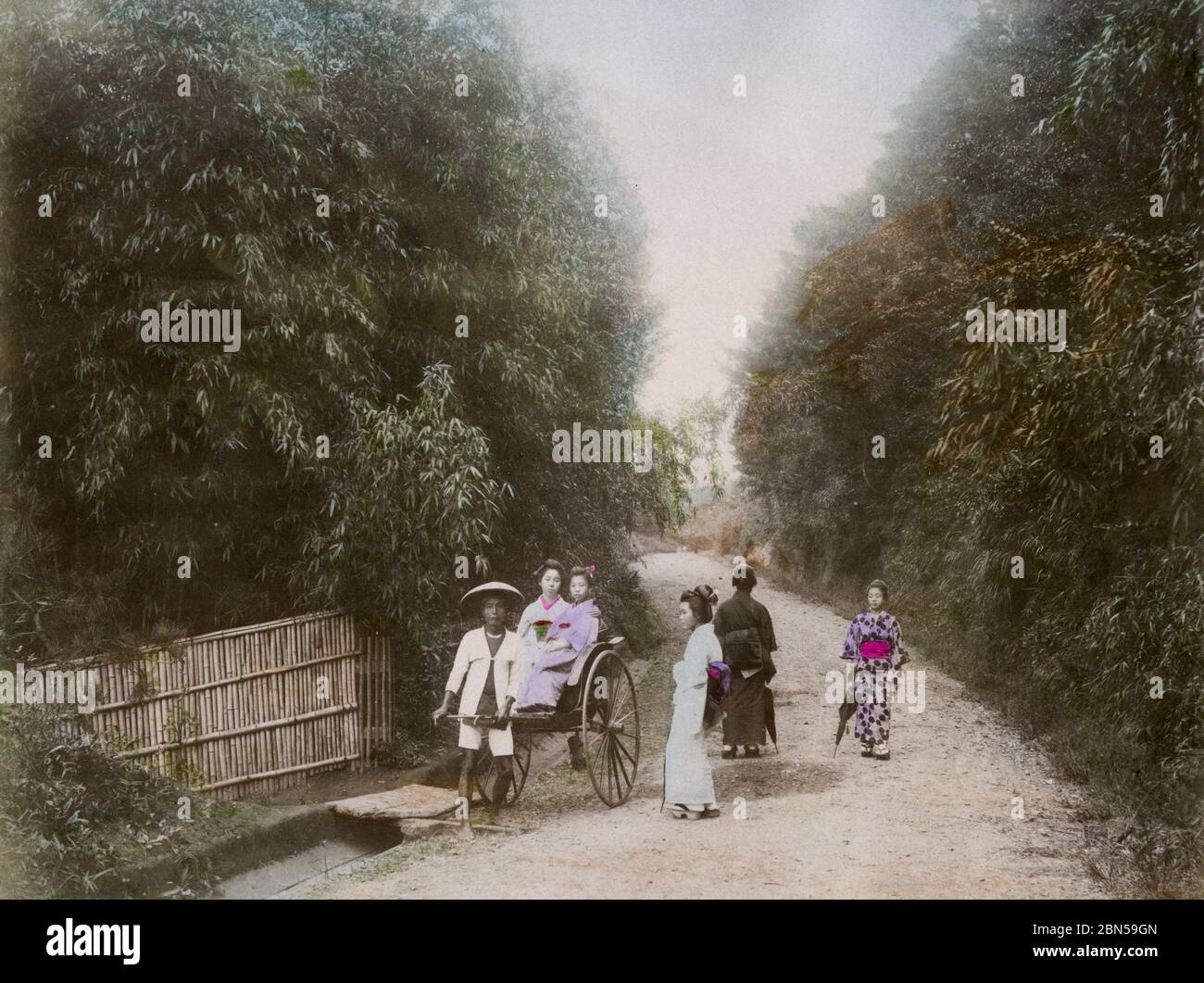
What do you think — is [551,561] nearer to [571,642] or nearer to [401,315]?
[571,642]

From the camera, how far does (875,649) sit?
5.08 meters

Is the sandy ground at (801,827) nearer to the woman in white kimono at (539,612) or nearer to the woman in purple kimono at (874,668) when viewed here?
the woman in purple kimono at (874,668)

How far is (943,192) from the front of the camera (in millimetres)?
5227

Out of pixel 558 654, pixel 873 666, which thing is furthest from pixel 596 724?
pixel 873 666

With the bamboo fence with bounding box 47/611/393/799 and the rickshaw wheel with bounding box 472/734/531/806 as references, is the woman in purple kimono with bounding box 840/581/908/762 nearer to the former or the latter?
the rickshaw wheel with bounding box 472/734/531/806

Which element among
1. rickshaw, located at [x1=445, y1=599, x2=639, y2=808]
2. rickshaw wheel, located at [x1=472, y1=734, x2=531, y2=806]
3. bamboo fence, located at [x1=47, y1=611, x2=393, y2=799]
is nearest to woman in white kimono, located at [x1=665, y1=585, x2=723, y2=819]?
rickshaw, located at [x1=445, y1=599, x2=639, y2=808]

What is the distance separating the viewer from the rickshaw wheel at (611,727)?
475cm

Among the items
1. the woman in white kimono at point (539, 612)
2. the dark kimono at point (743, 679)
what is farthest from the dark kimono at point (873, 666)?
the woman in white kimono at point (539, 612)

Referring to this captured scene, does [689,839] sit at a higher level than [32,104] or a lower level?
lower

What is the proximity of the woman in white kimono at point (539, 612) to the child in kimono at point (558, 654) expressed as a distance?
3cm

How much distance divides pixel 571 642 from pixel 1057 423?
294 cm

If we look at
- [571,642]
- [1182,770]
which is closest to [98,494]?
[571,642]

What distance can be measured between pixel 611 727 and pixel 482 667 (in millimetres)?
804

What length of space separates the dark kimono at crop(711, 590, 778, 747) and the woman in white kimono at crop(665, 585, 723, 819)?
0.48 ft
